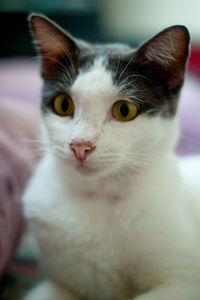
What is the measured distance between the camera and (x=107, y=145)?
A: 856 millimetres

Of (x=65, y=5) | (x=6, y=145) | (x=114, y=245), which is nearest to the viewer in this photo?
(x=114, y=245)

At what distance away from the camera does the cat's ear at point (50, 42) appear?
1.02 meters

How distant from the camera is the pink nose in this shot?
0.84 metres

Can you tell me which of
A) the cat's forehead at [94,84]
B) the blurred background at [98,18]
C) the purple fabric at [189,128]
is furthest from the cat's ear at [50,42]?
the blurred background at [98,18]

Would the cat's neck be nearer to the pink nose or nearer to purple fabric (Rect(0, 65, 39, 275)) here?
the pink nose

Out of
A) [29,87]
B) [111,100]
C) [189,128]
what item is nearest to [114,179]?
[111,100]

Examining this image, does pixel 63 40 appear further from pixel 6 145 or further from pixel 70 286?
pixel 70 286

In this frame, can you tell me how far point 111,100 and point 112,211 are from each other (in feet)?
1.07

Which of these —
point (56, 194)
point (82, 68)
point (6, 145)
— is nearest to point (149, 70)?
point (82, 68)

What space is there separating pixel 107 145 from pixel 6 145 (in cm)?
60

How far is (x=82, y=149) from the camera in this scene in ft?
2.76

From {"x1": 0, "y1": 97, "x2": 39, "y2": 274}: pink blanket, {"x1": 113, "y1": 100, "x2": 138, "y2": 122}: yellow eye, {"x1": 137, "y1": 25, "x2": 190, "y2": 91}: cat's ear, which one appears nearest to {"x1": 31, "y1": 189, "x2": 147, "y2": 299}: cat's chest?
{"x1": 0, "y1": 97, "x2": 39, "y2": 274}: pink blanket

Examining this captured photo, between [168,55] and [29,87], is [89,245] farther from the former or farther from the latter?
[29,87]

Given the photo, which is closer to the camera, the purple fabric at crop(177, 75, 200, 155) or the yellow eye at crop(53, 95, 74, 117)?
the yellow eye at crop(53, 95, 74, 117)
